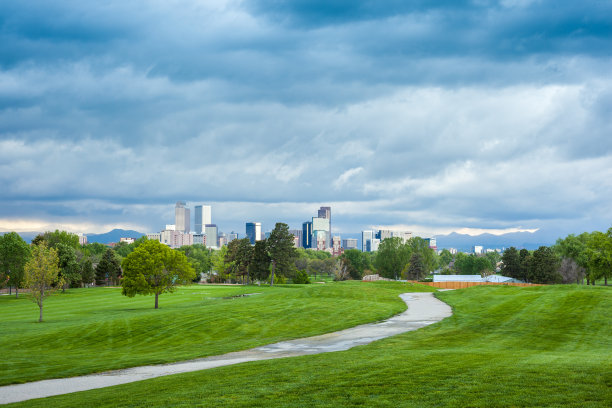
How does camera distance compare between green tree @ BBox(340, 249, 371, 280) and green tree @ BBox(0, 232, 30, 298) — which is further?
green tree @ BBox(340, 249, 371, 280)

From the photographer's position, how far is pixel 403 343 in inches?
784

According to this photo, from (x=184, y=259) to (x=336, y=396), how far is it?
37.7 m

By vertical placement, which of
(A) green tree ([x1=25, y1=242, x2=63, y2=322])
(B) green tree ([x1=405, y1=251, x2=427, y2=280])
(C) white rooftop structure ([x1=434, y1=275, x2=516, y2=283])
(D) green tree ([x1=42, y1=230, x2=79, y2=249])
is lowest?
(C) white rooftop structure ([x1=434, y1=275, x2=516, y2=283])

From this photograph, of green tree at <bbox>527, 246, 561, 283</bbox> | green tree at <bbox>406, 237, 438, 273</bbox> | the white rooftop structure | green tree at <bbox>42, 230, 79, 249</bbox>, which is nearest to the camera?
green tree at <bbox>527, 246, 561, 283</bbox>

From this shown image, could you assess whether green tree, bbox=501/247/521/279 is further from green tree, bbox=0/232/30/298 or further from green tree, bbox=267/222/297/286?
green tree, bbox=0/232/30/298

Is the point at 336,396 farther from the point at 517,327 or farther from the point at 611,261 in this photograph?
the point at 611,261

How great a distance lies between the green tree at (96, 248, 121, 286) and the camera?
111250 mm

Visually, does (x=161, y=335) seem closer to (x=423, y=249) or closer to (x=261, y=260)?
(x=261, y=260)

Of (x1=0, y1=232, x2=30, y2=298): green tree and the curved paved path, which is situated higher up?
(x1=0, y1=232, x2=30, y2=298): green tree

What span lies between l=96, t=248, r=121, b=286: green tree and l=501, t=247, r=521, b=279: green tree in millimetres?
91750

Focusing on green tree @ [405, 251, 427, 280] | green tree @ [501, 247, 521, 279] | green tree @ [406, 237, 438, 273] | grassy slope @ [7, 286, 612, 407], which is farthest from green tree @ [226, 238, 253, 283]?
grassy slope @ [7, 286, 612, 407]

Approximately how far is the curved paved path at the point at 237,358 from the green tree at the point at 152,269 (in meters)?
24.0

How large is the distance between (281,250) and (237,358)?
71.1 m

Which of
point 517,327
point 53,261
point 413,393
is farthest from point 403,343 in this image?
point 53,261
